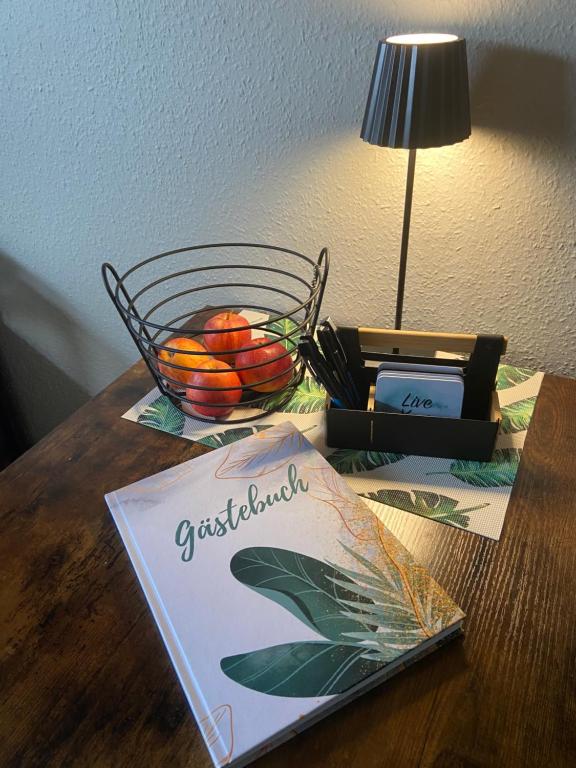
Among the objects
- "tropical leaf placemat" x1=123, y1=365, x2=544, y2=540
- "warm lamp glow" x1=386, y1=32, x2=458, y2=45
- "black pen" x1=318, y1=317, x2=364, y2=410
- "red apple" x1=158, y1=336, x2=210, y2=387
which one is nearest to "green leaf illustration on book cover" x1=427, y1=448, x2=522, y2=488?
"tropical leaf placemat" x1=123, y1=365, x2=544, y2=540

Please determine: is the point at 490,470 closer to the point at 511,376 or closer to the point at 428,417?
the point at 428,417

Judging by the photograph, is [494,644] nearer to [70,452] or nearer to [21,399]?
[70,452]

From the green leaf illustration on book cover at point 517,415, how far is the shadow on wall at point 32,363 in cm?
98

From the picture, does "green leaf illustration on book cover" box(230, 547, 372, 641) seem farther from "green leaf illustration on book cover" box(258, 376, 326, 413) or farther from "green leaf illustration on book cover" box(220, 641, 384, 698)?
"green leaf illustration on book cover" box(258, 376, 326, 413)

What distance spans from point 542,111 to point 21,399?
54.1 inches

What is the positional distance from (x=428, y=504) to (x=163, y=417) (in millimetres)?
360

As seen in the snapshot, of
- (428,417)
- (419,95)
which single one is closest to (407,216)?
(419,95)

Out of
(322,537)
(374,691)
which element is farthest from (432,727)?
(322,537)

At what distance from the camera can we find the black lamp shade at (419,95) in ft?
1.94

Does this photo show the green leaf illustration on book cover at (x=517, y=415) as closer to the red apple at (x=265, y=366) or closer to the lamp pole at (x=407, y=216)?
the lamp pole at (x=407, y=216)

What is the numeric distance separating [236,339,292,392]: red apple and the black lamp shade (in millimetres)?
288

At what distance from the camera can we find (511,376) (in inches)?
32.9

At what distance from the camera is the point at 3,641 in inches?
19.6

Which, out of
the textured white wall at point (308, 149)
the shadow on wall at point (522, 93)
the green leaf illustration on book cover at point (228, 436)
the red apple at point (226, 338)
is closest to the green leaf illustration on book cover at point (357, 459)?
the green leaf illustration on book cover at point (228, 436)
